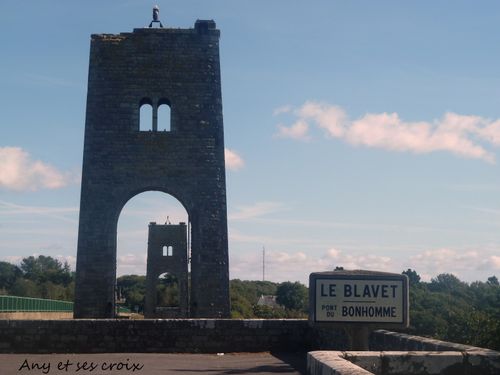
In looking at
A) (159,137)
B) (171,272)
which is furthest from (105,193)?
(171,272)

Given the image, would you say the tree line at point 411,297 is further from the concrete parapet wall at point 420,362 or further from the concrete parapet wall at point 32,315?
the concrete parapet wall at point 32,315

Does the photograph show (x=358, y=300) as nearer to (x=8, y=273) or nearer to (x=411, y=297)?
(x=411, y=297)

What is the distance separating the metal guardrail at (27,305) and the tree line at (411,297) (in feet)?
33.5

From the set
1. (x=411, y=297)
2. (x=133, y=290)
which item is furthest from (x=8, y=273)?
(x=411, y=297)

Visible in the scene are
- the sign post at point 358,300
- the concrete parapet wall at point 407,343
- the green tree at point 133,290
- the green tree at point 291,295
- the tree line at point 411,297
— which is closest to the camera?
the sign post at point 358,300

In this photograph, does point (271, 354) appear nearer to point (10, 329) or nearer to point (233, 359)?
point (233, 359)

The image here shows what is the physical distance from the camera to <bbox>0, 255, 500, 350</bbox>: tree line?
16.6m

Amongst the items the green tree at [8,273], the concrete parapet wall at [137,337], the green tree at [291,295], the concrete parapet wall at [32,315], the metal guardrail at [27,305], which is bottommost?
the concrete parapet wall at [137,337]

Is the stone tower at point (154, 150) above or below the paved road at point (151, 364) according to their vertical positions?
above

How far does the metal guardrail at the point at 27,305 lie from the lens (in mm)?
36750

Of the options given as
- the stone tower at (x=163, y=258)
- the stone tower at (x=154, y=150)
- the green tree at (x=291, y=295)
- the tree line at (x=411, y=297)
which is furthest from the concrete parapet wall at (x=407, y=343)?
the green tree at (x=291, y=295)

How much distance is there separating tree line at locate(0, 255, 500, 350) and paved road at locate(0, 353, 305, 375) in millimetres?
2629

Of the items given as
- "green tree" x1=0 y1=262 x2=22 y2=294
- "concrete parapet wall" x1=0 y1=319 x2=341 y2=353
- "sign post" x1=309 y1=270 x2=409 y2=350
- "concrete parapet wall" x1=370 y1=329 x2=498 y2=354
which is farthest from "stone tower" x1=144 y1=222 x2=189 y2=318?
"green tree" x1=0 y1=262 x2=22 y2=294

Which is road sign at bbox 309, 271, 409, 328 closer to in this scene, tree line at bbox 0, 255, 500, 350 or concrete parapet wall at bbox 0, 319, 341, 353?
tree line at bbox 0, 255, 500, 350
